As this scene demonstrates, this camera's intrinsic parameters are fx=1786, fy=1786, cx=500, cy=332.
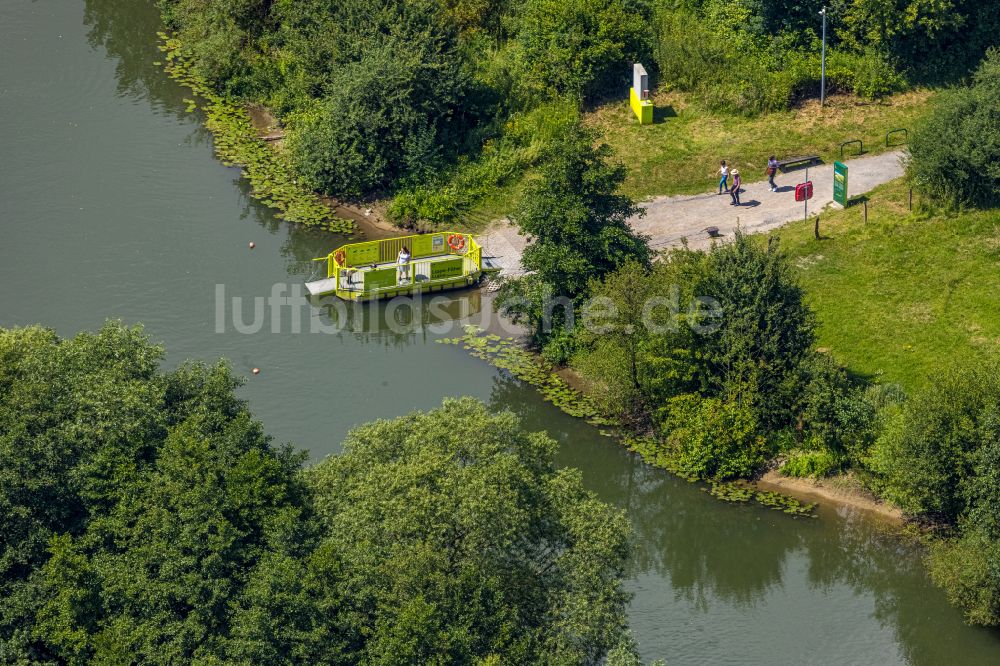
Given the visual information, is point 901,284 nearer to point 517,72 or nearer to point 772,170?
point 772,170

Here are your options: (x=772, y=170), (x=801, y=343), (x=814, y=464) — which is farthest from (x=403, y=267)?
(x=814, y=464)

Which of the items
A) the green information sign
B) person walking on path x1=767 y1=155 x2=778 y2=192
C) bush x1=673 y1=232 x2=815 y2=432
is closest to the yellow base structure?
person walking on path x1=767 y1=155 x2=778 y2=192

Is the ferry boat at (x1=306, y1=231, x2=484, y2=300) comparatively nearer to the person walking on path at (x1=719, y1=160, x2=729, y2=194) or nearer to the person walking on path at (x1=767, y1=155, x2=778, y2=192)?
the person walking on path at (x1=719, y1=160, x2=729, y2=194)

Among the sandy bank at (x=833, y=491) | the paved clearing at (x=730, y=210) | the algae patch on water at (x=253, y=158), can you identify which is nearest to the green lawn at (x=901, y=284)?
the paved clearing at (x=730, y=210)

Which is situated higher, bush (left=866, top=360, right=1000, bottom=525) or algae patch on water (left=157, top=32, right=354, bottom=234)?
algae patch on water (left=157, top=32, right=354, bottom=234)

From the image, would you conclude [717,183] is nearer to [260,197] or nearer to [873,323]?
[873,323]
